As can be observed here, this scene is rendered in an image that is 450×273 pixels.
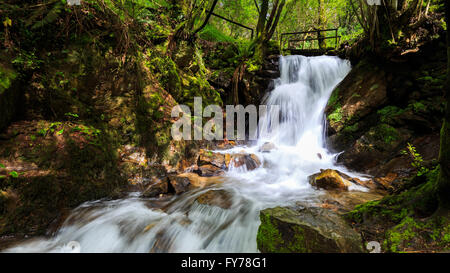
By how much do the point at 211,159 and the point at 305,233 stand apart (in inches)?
157

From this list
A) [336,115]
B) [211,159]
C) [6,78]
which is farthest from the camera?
[336,115]

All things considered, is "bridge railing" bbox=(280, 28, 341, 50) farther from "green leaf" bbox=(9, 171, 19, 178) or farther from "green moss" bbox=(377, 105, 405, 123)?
"green leaf" bbox=(9, 171, 19, 178)

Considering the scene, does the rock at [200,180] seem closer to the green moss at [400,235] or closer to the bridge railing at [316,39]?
the green moss at [400,235]

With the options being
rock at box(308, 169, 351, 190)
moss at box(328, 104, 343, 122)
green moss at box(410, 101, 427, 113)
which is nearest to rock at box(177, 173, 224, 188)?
rock at box(308, 169, 351, 190)

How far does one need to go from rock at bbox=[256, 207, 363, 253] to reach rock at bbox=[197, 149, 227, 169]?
3.45 m

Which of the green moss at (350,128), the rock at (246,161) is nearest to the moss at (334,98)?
the green moss at (350,128)

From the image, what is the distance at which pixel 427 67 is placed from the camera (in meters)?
5.06

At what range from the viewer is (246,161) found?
582 cm

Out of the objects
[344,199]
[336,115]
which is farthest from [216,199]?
[336,115]

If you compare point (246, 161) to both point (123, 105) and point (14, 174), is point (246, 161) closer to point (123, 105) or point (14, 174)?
point (123, 105)

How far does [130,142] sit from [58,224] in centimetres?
203

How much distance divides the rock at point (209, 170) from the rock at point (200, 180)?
5.8 inches

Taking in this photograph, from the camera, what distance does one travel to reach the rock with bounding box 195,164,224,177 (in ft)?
16.9

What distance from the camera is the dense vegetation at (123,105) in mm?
2051
